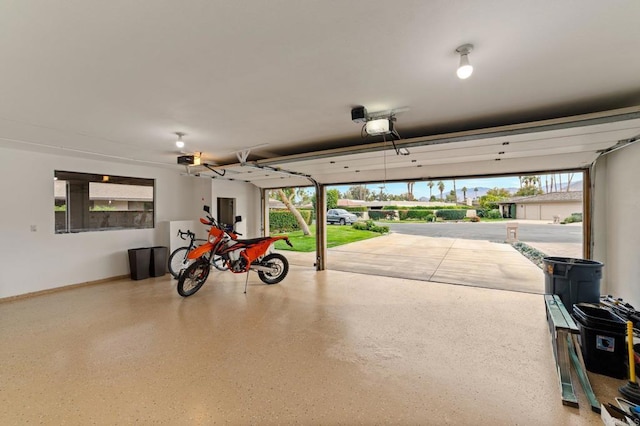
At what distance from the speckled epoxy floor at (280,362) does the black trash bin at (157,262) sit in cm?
141

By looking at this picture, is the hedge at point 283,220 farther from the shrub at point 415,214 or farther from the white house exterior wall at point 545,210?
the white house exterior wall at point 545,210

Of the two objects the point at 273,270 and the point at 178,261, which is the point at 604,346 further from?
the point at 178,261

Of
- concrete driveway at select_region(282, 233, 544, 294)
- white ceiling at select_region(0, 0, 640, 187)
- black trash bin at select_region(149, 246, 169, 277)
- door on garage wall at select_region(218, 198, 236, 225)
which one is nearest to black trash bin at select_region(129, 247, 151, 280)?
black trash bin at select_region(149, 246, 169, 277)

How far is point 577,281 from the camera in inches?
117

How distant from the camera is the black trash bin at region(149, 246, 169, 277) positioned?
17.7 feet

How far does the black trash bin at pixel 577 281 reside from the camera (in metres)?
2.94

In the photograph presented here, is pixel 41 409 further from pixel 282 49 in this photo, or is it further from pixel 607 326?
pixel 607 326

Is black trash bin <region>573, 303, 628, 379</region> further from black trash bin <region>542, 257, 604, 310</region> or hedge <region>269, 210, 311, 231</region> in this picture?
hedge <region>269, 210, 311, 231</region>

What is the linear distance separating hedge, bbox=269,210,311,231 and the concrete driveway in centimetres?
426

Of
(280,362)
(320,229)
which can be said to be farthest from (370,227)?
(280,362)

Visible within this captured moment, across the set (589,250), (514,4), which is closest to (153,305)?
(514,4)

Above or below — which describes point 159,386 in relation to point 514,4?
below

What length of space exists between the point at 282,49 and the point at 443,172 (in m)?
4.14

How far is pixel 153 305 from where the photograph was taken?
3.75m
